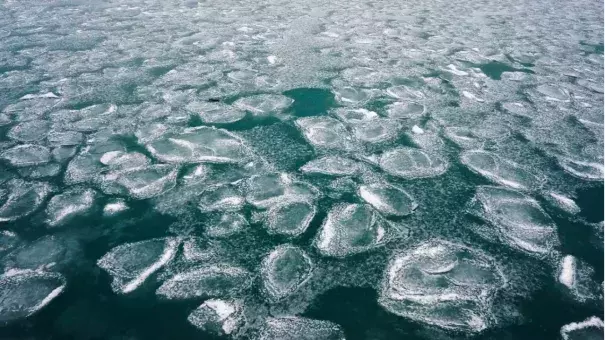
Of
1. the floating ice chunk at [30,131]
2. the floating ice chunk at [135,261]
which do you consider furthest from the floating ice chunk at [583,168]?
the floating ice chunk at [30,131]

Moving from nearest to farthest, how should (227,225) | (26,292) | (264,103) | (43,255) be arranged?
(26,292) < (43,255) < (227,225) < (264,103)

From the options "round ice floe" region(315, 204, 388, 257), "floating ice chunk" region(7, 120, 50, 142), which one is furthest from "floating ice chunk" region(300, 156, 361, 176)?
"floating ice chunk" region(7, 120, 50, 142)

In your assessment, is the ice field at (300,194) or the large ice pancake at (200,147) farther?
the large ice pancake at (200,147)

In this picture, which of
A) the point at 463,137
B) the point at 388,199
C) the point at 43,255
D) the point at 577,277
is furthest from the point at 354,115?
the point at 43,255

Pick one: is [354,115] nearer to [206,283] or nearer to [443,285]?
[443,285]

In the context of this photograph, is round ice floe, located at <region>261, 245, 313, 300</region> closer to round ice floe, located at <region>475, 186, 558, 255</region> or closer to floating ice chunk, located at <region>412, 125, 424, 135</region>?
round ice floe, located at <region>475, 186, 558, 255</region>

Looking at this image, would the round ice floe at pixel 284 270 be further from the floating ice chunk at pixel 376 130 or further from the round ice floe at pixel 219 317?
the floating ice chunk at pixel 376 130
